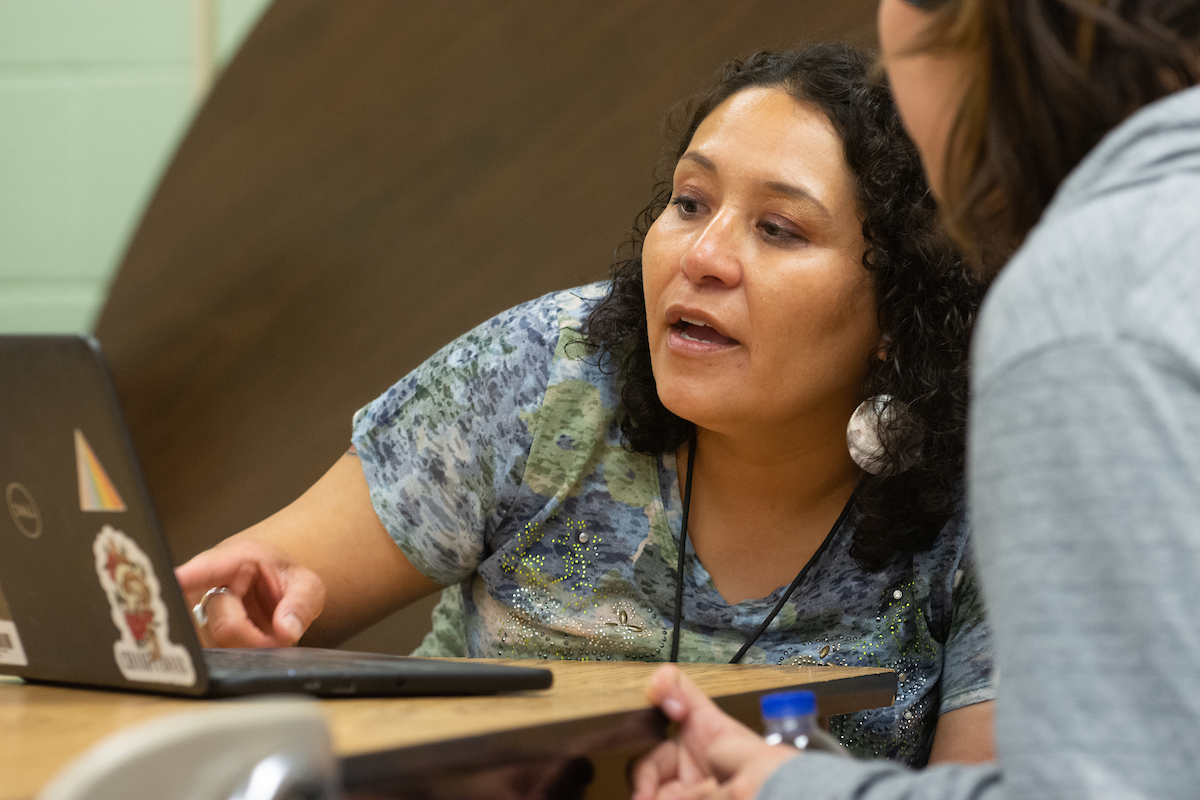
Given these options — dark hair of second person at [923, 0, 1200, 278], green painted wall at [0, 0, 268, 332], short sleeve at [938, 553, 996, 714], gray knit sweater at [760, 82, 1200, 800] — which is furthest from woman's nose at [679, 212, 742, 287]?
green painted wall at [0, 0, 268, 332]

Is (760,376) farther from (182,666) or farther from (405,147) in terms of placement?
(405,147)

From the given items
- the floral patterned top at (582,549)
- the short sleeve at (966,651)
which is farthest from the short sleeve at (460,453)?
the short sleeve at (966,651)

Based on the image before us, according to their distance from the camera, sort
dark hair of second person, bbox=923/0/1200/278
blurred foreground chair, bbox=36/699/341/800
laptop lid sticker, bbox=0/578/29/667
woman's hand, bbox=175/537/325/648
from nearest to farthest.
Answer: blurred foreground chair, bbox=36/699/341/800 → dark hair of second person, bbox=923/0/1200/278 → laptop lid sticker, bbox=0/578/29/667 → woman's hand, bbox=175/537/325/648

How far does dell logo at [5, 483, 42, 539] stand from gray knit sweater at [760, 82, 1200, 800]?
51 cm

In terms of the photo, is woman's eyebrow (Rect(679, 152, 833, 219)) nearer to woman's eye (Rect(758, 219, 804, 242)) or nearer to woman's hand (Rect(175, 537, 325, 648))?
woman's eye (Rect(758, 219, 804, 242))

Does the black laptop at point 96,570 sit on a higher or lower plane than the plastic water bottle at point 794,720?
higher

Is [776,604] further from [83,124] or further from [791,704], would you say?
[83,124]

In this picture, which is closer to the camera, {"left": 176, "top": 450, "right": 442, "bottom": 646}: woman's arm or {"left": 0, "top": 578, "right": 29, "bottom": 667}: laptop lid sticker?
{"left": 0, "top": 578, "right": 29, "bottom": 667}: laptop lid sticker

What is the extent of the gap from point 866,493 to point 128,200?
2009 millimetres

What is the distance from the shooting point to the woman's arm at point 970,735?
1151 millimetres

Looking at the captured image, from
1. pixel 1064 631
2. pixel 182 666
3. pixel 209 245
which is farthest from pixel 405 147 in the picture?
pixel 1064 631

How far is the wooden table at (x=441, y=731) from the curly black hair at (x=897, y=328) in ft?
1.53

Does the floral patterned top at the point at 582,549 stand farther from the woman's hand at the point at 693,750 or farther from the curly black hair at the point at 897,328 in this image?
the woman's hand at the point at 693,750

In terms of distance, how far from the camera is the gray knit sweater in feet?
1.53
